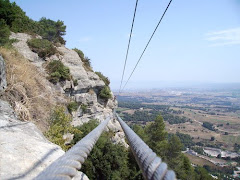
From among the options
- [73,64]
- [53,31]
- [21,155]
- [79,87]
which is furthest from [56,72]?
[21,155]

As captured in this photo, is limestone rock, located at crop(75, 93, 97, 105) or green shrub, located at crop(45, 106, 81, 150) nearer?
green shrub, located at crop(45, 106, 81, 150)

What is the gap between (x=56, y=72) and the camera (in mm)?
19703

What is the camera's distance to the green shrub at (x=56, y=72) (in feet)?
64.7

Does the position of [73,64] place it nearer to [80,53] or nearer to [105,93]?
[105,93]

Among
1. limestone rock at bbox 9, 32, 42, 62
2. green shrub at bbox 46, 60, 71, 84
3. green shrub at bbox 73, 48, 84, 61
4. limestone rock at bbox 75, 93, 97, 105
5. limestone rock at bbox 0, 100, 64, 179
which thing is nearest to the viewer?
limestone rock at bbox 0, 100, 64, 179

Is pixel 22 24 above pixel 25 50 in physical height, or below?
above

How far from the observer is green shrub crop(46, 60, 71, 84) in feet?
64.7

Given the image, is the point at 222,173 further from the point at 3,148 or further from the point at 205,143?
the point at 3,148

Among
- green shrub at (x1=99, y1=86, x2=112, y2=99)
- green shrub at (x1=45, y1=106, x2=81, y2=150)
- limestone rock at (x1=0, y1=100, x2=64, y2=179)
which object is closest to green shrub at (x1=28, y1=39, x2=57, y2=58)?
green shrub at (x1=99, y1=86, x2=112, y2=99)

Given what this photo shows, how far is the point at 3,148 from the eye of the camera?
11.1 feet

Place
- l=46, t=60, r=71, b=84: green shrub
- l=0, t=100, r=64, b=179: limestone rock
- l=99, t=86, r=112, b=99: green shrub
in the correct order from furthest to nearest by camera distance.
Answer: l=99, t=86, r=112, b=99: green shrub
l=46, t=60, r=71, b=84: green shrub
l=0, t=100, r=64, b=179: limestone rock

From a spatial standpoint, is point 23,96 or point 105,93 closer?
point 23,96

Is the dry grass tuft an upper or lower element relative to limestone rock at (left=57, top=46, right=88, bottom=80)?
lower

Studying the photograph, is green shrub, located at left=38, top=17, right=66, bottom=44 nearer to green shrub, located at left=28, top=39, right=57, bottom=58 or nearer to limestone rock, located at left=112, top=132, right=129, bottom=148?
green shrub, located at left=28, top=39, right=57, bottom=58
